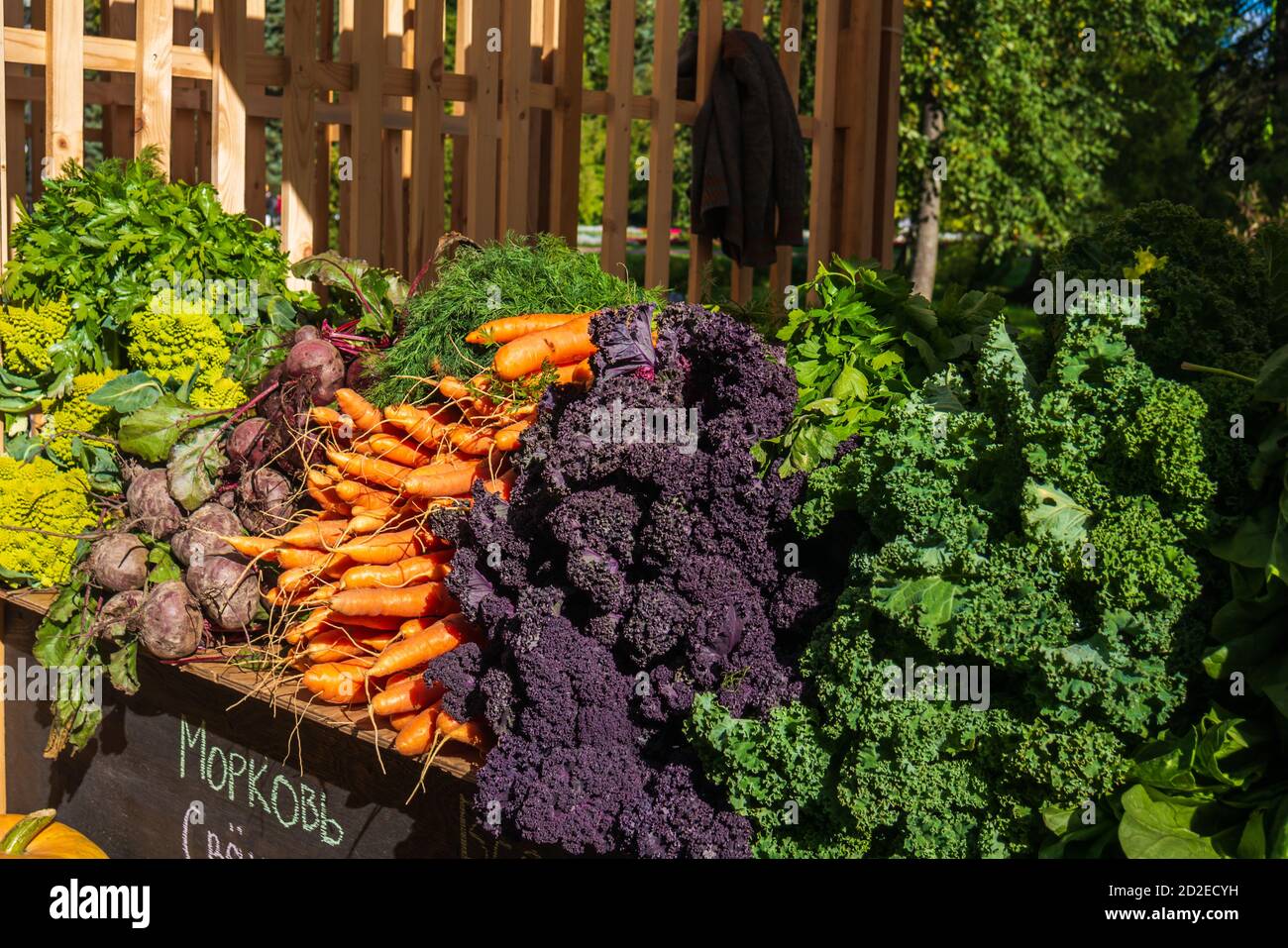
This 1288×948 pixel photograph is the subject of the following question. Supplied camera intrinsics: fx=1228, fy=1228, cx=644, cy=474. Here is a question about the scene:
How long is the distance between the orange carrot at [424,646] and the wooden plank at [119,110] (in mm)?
4146

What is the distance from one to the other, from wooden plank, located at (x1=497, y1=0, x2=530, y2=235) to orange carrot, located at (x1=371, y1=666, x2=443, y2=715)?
9.13ft

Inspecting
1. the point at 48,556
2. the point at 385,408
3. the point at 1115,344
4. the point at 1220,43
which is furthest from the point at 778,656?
the point at 1220,43

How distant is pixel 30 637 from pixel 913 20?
1325cm

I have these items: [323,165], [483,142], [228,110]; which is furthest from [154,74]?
[323,165]

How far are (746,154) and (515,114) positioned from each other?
138 centimetres

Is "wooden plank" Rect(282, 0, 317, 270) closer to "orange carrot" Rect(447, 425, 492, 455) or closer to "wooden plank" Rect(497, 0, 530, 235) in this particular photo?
"wooden plank" Rect(497, 0, 530, 235)

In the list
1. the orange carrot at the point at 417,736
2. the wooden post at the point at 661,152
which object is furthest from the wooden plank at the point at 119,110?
the orange carrot at the point at 417,736

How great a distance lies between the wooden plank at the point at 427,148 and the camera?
5.08m

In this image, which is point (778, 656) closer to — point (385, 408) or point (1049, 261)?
point (1049, 261)

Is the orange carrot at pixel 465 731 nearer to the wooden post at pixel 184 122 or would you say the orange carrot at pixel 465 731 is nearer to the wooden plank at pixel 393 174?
the wooden plank at pixel 393 174

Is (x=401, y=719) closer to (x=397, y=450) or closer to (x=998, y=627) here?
(x=397, y=450)

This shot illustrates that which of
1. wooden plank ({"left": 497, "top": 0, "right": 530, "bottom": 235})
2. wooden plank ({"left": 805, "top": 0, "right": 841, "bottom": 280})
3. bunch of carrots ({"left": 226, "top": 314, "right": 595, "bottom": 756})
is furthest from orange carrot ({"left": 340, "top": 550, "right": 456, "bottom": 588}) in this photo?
wooden plank ({"left": 805, "top": 0, "right": 841, "bottom": 280})

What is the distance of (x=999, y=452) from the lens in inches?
90.4
